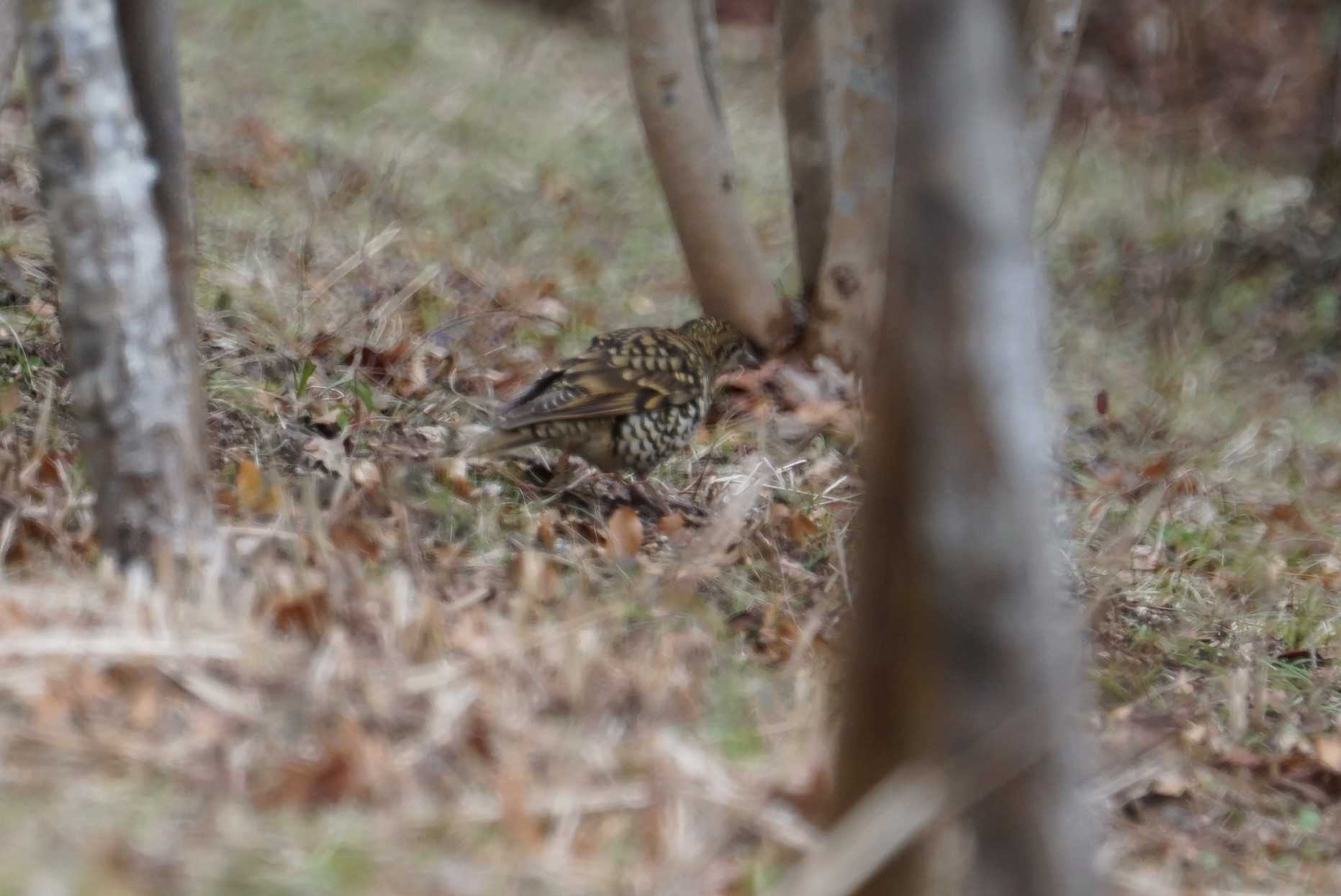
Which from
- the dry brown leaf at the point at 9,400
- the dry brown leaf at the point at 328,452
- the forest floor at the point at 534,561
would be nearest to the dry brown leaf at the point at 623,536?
the forest floor at the point at 534,561

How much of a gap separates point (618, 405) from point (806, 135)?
2512 millimetres

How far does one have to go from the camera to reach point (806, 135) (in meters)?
7.28

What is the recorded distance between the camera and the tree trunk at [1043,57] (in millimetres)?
6094

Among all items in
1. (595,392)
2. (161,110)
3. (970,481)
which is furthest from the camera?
(595,392)

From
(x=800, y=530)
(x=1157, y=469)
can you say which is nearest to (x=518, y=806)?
(x=800, y=530)

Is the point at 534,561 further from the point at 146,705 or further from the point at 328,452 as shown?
the point at 328,452

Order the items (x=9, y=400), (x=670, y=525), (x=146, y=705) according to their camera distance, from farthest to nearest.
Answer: (x=670, y=525)
(x=9, y=400)
(x=146, y=705)

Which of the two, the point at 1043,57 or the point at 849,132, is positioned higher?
the point at 1043,57

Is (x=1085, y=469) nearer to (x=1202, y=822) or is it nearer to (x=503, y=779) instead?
(x=1202, y=822)

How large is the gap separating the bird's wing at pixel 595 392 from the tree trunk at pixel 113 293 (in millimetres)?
1693

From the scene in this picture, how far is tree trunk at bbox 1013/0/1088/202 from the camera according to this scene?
6.09 meters

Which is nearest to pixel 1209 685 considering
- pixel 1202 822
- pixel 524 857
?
pixel 1202 822

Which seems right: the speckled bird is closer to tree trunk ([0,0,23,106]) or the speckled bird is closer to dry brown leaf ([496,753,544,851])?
tree trunk ([0,0,23,106])

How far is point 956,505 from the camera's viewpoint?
2193 mm
